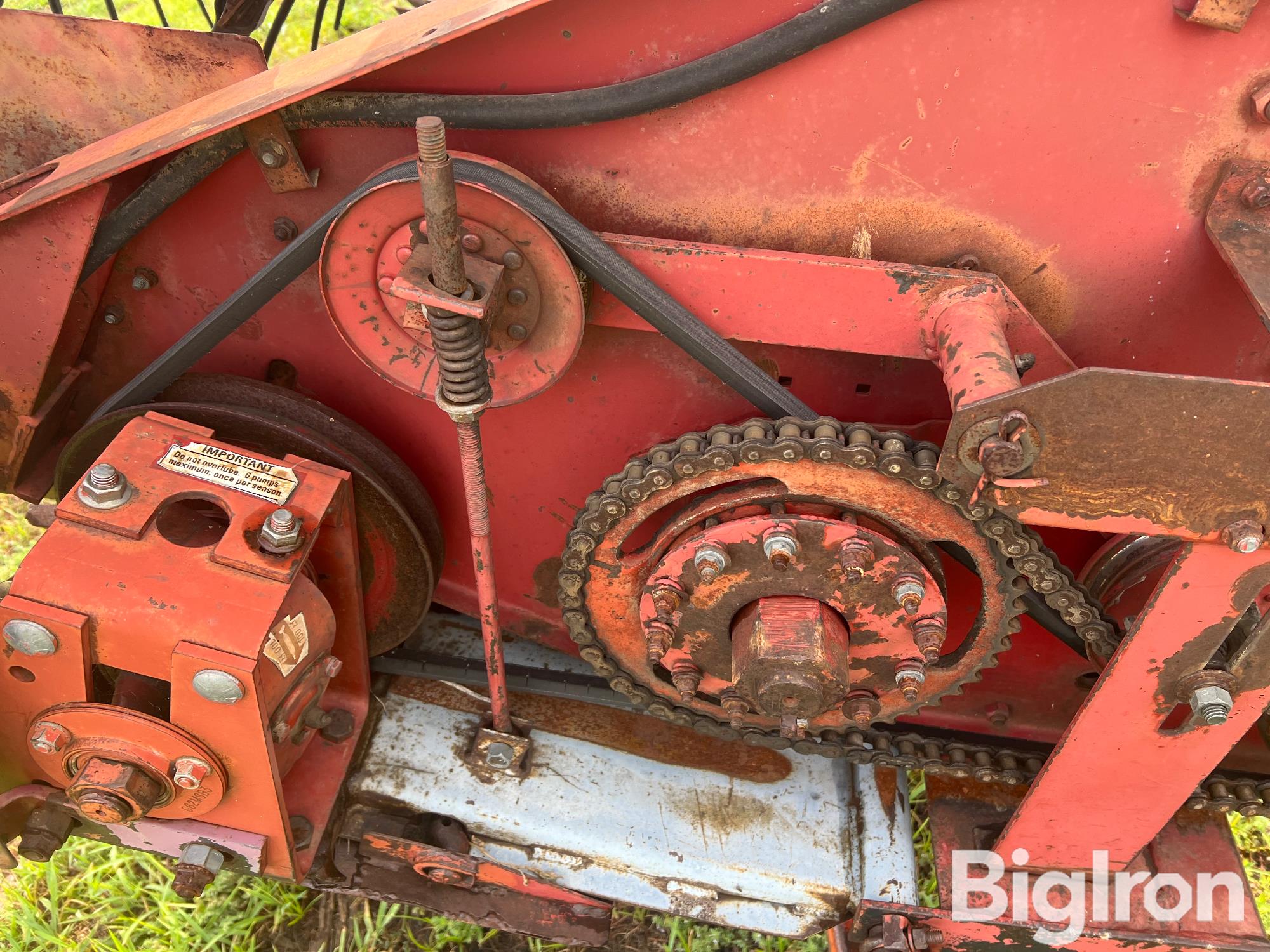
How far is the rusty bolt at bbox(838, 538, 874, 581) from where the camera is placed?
82.8 inches

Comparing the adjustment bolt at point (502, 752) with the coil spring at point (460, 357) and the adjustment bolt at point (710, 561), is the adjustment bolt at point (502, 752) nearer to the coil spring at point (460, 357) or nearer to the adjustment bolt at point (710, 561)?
the adjustment bolt at point (710, 561)

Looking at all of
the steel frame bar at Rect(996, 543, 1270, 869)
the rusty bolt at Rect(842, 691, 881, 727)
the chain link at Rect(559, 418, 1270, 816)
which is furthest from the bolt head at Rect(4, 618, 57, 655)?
the steel frame bar at Rect(996, 543, 1270, 869)

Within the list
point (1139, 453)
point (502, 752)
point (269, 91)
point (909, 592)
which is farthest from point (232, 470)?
point (1139, 453)

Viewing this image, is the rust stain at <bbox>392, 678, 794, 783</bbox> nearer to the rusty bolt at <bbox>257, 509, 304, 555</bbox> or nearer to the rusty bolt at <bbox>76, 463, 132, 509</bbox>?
the rusty bolt at <bbox>257, 509, 304, 555</bbox>

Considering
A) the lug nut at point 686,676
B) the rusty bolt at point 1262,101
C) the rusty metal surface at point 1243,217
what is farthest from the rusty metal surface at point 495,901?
the rusty bolt at point 1262,101

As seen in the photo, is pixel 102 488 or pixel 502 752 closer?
pixel 102 488

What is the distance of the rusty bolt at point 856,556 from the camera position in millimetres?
2104

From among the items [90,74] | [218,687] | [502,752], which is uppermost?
[90,74]

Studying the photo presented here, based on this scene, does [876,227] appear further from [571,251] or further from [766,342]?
[571,251]

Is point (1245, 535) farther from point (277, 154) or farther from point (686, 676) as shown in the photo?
point (277, 154)

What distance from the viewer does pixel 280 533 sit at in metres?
2.17

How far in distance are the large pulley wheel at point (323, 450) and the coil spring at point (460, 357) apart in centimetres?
53

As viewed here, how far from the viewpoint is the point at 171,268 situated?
2.42 meters

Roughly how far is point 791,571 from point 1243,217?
113 cm
